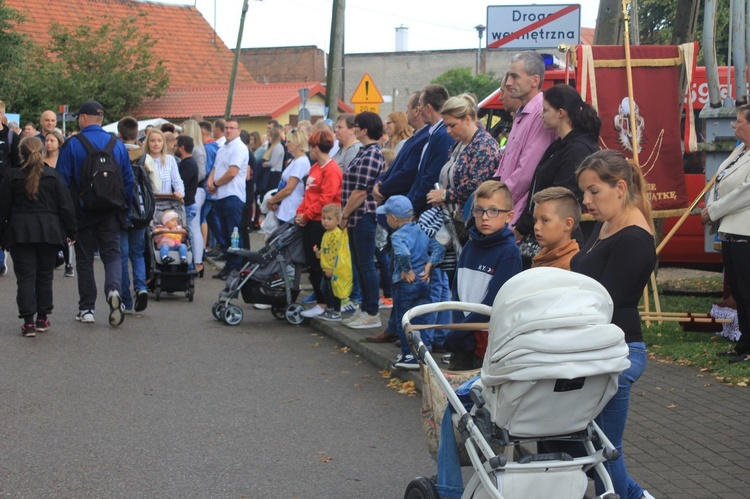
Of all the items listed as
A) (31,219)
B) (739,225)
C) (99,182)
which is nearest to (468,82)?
(99,182)

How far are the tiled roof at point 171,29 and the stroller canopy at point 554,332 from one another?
47524 mm

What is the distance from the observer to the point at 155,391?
8.05m

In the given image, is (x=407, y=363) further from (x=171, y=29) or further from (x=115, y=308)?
(x=171, y=29)

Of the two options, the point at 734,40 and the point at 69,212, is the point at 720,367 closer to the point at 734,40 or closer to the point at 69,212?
the point at 734,40

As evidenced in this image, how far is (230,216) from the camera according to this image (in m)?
15.3

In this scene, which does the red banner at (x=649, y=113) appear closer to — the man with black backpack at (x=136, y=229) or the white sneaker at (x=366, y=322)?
the white sneaker at (x=366, y=322)

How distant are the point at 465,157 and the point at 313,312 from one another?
4.12 metres

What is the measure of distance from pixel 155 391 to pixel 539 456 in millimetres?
4597

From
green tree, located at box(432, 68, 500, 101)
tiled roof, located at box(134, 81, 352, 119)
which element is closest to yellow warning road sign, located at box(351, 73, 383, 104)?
tiled roof, located at box(134, 81, 352, 119)

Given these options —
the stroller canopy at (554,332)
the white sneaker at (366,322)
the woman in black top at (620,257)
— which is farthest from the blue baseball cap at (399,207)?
the stroller canopy at (554,332)

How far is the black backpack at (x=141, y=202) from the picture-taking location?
11602 millimetres

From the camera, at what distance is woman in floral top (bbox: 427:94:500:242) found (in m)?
7.88

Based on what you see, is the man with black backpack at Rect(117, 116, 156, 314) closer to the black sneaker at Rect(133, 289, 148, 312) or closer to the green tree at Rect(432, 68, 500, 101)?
the black sneaker at Rect(133, 289, 148, 312)

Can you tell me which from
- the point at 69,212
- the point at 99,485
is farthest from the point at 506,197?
the point at 69,212
